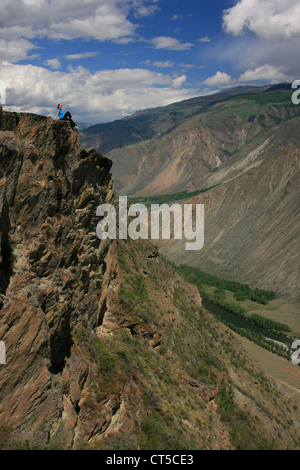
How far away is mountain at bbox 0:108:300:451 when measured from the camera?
31.6 ft

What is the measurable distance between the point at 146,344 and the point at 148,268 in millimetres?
8900

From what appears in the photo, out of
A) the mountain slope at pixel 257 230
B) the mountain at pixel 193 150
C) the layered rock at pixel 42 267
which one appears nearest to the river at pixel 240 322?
the mountain slope at pixel 257 230

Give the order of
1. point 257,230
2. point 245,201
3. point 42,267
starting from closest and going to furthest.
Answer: point 42,267 < point 257,230 < point 245,201

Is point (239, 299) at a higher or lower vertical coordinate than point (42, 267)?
lower

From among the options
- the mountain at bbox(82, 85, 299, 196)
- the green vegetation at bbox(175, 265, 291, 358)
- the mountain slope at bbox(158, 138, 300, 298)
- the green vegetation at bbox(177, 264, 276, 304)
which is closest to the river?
the green vegetation at bbox(175, 265, 291, 358)

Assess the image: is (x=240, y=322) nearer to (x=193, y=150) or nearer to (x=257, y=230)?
(x=257, y=230)

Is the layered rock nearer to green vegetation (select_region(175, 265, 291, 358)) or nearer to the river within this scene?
green vegetation (select_region(175, 265, 291, 358))

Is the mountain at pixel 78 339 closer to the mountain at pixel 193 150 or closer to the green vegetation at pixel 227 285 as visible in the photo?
the green vegetation at pixel 227 285

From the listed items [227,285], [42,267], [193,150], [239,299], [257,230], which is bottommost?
[239,299]

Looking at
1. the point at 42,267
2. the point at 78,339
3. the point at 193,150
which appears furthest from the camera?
the point at 193,150

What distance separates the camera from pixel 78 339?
13.3 m

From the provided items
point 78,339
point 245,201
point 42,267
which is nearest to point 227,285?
point 245,201

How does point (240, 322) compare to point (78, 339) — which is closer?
point (78, 339)

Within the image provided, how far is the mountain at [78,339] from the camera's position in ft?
31.6
